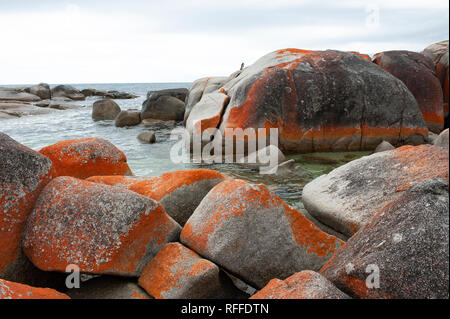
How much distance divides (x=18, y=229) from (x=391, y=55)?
1276cm

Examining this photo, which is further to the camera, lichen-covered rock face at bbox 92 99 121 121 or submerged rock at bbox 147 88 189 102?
lichen-covered rock face at bbox 92 99 121 121

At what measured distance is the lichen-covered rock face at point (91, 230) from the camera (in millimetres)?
2825

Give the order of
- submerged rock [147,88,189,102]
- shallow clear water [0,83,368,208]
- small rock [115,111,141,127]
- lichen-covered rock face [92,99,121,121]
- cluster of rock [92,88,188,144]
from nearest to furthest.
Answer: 1. shallow clear water [0,83,368,208]
2. small rock [115,111,141,127]
3. cluster of rock [92,88,188,144]
4. submerged rock [147,88,189,102]
5. lichen-covered rock face [92,99,121,121]

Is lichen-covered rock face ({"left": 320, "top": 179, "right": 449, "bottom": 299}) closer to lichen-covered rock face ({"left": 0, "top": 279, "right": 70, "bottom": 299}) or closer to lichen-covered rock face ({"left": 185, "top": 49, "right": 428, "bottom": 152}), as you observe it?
lichen-covered rock face ({"left": 0, "top": 279, "right": 70, "bottom": 299})

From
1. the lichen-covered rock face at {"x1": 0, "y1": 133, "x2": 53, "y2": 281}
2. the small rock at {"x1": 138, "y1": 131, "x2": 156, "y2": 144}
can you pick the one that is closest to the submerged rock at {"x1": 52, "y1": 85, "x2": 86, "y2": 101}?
the small rock at {"x1": 138, "y1": 131, "x2": 156, "y2": 144}

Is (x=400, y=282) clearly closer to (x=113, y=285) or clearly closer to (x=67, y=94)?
(x=113, y=285)

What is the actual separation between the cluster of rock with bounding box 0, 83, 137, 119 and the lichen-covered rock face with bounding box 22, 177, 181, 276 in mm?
24548

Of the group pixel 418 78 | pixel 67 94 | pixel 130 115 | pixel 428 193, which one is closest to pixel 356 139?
pixel 418 78

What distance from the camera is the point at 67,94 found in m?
43.8

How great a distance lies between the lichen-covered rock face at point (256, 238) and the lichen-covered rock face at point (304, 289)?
2.84 ft

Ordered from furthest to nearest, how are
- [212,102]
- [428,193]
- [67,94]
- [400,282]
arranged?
[67,94]
[212,102]
[428,193]
[400,282]

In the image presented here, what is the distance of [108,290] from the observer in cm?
293

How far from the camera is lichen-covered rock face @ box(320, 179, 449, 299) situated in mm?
1717

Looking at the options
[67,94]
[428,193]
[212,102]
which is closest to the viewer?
[428,193]
